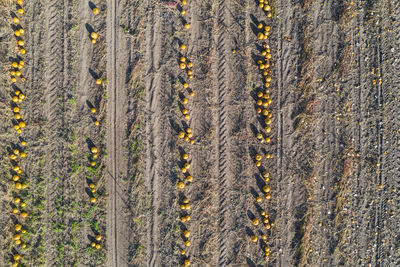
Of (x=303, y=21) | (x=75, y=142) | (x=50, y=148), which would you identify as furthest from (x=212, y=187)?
(x=303, y=21)

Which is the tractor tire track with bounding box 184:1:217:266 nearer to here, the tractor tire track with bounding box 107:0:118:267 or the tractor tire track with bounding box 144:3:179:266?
the tractor tire track with bounding box 144:3:179:266

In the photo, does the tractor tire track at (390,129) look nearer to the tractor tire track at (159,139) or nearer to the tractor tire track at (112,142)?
the tractor tire track at (159,139)

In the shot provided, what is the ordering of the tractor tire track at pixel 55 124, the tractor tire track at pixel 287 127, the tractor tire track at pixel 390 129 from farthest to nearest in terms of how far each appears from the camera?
the tractor tire track at pixel 390 129
the tractor tire track at pixel 287 127
the tractor tire track at pixel 55 124

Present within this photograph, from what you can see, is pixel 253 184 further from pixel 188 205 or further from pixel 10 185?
pixel 10 185

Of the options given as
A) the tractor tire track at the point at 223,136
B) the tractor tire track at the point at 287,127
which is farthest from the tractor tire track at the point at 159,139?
the tractor tire track at the point at 287,127

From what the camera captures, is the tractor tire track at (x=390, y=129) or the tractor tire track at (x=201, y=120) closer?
the tractor tire track at (x=201, y=120)
